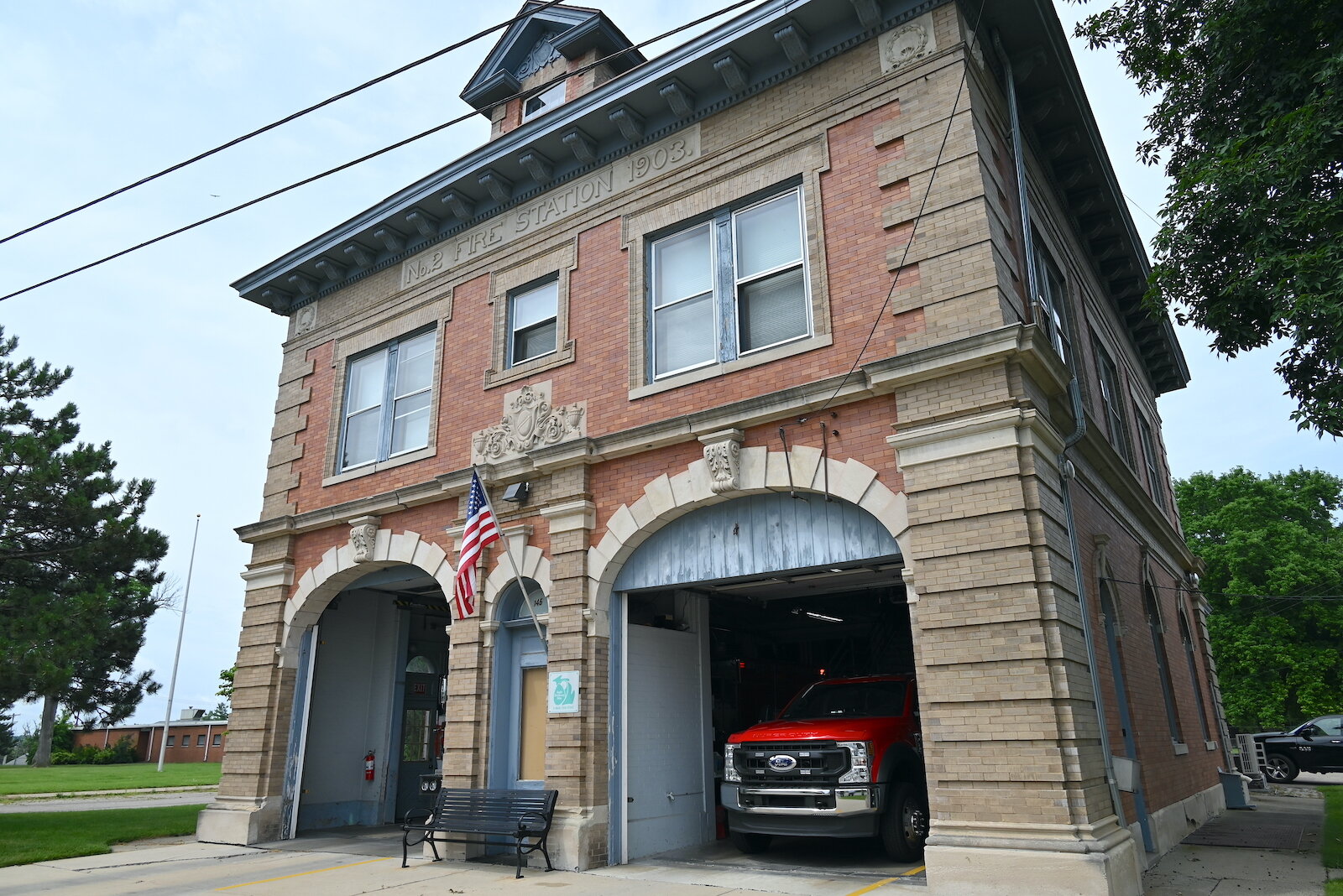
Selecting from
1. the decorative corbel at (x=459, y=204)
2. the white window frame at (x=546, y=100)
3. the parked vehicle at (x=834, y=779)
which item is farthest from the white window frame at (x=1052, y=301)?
the decorative corbel at (x=459, y=204)

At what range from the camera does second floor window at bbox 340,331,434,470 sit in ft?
49.2

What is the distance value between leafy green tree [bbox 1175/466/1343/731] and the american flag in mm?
37146

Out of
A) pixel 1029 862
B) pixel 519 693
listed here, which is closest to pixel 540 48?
pixel 519 693

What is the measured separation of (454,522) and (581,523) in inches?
99.8

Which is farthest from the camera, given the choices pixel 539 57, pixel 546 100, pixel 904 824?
pixel 539 57

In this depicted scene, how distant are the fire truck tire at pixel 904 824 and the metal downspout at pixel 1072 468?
233 centimetres

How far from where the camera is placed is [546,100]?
15.9 m

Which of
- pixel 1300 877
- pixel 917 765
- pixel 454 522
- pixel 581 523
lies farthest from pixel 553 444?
pixel 1300 877

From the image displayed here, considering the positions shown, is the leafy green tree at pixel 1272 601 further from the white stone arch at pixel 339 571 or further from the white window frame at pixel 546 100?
the white stone arch at pixel 339 571

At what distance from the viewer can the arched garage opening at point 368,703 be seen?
15.2m

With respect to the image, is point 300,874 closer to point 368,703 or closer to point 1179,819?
point 368,703

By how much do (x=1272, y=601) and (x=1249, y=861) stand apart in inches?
1399

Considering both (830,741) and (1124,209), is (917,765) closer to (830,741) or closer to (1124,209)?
(830,741)

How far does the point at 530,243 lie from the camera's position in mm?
14016
